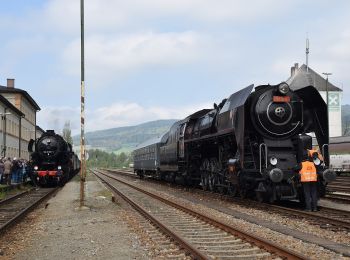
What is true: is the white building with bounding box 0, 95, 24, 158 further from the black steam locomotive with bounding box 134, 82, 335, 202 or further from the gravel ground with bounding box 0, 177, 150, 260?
the gravel ground with bounding box 0, 177, 150, 260

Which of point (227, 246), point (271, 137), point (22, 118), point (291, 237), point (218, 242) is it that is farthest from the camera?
point (22, 118)

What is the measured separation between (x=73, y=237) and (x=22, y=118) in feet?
200

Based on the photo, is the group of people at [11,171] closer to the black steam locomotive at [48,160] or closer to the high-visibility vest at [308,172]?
the black steam locomotive at [48,160]

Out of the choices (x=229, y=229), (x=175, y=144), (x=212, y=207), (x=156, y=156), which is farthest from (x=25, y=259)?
(x=156, y=156)

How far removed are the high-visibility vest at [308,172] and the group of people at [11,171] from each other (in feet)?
56.7

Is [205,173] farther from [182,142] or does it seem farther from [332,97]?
[332,97]

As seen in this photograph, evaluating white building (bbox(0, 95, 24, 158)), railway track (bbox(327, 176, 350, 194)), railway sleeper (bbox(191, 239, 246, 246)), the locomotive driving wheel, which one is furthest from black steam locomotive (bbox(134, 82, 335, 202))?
white building (bbox(0, 95, 24, 158))

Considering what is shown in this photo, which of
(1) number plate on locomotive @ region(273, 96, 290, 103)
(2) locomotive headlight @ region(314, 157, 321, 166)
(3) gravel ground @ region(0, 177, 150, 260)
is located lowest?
(3) gravel ground @ region(0, 177, 150, 260)

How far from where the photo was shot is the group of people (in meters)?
25.2

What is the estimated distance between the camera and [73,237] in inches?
369

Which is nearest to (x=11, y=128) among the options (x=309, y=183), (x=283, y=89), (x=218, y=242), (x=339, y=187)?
(x=339, y=187)

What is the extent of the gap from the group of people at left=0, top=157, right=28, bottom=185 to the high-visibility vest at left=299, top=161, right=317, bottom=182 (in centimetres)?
1728

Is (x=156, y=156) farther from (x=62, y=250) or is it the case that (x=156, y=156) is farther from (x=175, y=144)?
(x=62, y=250)

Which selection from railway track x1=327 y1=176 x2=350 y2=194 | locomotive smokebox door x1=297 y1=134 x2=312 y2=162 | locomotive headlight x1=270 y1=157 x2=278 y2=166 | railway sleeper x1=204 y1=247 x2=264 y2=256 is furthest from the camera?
railway track x1=327 y1=176 x2=350 y2=194
